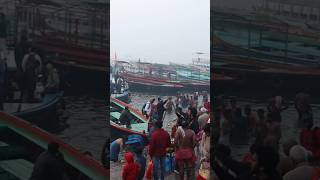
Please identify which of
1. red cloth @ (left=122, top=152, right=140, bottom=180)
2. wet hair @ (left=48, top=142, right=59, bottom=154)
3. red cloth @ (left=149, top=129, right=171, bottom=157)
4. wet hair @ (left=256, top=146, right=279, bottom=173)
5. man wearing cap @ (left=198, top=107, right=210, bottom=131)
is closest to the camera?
wet hair @ (left=48, top=142, right=59, bottom=154)

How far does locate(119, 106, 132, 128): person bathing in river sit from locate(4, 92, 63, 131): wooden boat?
365cm

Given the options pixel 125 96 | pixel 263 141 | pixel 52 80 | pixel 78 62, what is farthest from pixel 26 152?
pixel 125 96

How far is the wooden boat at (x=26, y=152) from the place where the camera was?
542 cm

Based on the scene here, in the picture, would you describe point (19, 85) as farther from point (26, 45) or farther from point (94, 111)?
point (94, 111)

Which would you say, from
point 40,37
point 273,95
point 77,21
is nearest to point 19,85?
point 40,37

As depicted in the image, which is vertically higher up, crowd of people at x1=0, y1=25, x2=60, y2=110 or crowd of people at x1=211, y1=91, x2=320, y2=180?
crowd of people at x1=0, y1=25, x2=60, y2=110

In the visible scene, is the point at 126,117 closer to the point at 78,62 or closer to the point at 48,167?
the point at 78,62

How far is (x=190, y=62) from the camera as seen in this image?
8.84 meters

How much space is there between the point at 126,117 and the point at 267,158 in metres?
4.06

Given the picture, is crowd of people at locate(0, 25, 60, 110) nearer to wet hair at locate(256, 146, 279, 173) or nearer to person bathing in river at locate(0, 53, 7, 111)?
person bathing in river at locate(0, 53, 7, 111)

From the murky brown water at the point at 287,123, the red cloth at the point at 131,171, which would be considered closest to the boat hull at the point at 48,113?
the red cloth at the point at 131,171

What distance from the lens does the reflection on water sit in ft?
18.3

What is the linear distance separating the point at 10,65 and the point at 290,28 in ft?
11.5

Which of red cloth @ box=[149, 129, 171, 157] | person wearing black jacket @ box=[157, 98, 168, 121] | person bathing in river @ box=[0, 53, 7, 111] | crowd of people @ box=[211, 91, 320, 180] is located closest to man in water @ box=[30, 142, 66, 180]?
person bathing in river @ box=[0, 53, 7, 111]
